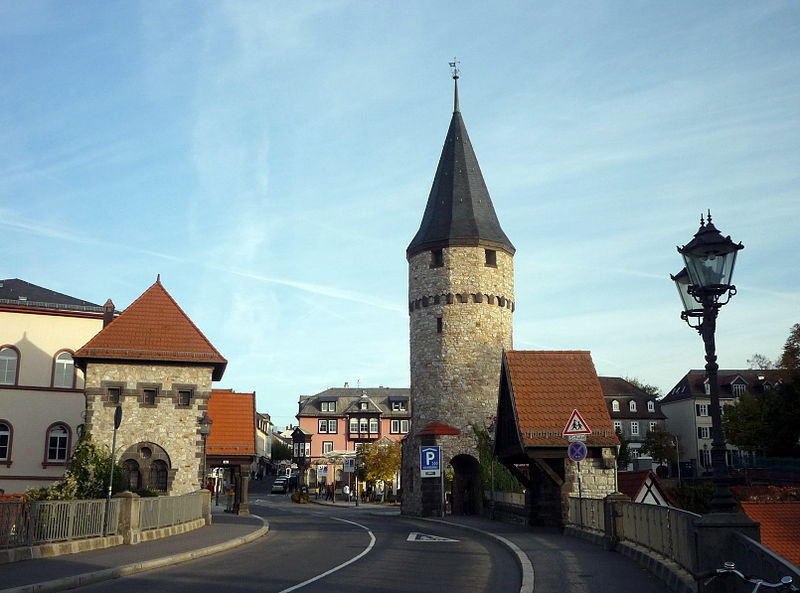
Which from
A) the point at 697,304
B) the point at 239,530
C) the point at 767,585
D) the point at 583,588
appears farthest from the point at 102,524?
the point at 767,585

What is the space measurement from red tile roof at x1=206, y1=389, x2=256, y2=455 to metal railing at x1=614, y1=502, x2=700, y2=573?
2348 cm

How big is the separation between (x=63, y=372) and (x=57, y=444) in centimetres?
396

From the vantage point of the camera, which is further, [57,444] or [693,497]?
[57,444]

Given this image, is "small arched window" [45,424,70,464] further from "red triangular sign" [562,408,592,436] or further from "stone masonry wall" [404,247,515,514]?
"red triangular sign" [562,408,592,436]

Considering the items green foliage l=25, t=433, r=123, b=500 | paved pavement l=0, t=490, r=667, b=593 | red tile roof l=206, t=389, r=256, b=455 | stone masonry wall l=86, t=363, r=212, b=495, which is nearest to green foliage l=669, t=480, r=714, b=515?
paved pavement l=0, t=490, r=667, b=593

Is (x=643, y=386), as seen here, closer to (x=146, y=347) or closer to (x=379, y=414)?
(x=379, y=414)

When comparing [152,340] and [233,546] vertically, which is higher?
[152,340]

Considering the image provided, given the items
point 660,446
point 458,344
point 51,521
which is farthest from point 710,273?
point 660,446

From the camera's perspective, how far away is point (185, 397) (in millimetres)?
33469

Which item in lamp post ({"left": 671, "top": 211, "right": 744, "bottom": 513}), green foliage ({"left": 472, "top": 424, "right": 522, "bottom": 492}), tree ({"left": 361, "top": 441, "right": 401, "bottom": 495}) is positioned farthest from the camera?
tree ({"left": 361, "top": 441, "right": 401, "bottom": 495})

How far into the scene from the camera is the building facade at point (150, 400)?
3247 centimetres

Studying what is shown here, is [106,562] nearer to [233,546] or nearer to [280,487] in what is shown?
[233,546]

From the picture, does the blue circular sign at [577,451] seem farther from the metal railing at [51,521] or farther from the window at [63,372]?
the window at [63,372]

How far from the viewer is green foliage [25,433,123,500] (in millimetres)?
26683
